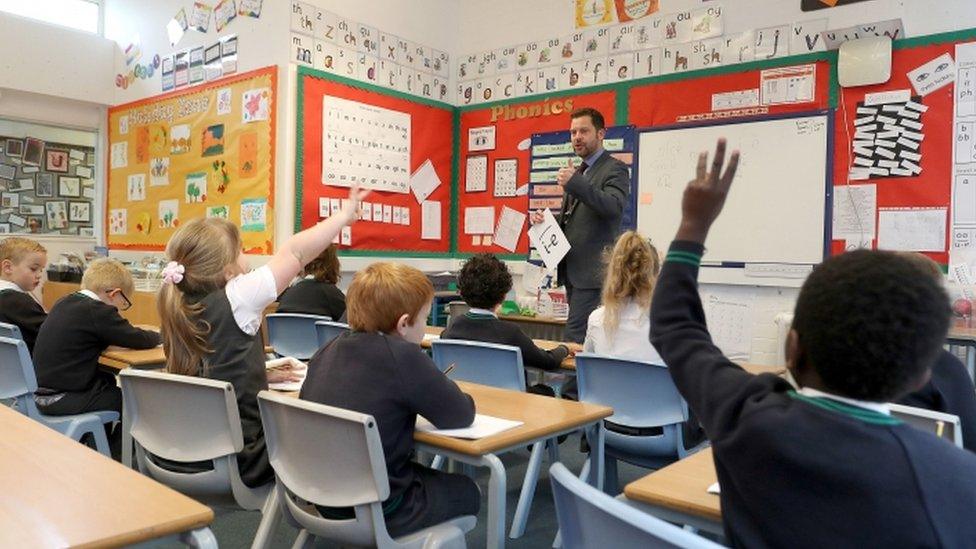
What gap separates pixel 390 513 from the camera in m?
Result: 1.77

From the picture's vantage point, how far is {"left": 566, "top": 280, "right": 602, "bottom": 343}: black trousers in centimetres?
399

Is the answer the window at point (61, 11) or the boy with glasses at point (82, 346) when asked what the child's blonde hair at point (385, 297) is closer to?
the boy with glasses at point (82, 346)

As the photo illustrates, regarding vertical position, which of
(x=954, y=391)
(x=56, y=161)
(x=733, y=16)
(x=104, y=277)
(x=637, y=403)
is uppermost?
(x=733, y=16)

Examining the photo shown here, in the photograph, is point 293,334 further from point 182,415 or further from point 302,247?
point 182,415

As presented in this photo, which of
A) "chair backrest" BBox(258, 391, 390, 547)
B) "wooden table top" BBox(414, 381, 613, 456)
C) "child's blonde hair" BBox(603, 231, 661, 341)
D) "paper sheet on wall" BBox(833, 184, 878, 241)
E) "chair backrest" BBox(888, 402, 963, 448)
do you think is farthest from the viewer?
"paper sheet on wall" BBox(833, 184, 878, 241)

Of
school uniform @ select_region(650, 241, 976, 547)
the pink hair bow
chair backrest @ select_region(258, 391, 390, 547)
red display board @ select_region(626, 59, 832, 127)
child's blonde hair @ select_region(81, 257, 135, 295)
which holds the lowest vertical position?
chair backrest @ select_region(258, 391, 390, 547)

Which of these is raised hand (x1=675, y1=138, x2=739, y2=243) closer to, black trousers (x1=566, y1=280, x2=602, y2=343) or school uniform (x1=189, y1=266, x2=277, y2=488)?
school uniform (x1=189, y1=266, x2=277, y2=488)

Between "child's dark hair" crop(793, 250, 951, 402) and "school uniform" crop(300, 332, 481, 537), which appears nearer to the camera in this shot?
"child's dark hair" crop(793, 250, 951, 402)

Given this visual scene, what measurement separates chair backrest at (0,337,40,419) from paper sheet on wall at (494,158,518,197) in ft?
13.6

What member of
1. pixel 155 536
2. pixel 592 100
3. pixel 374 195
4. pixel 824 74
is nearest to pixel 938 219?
pixel 824 74

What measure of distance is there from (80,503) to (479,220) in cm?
545

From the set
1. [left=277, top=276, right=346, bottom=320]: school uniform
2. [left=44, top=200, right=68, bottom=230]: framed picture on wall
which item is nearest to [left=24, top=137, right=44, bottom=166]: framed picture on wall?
[left=44, top=200, right=68, bottom=230]: framed picture on wall

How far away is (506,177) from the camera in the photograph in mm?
6344

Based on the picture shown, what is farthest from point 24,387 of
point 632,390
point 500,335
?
point 632,390
